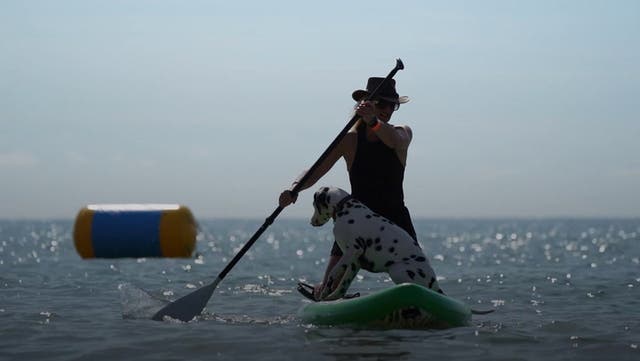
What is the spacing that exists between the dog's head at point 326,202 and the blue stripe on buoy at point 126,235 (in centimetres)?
449

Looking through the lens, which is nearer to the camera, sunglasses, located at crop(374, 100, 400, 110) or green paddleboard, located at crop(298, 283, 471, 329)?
green paddleboard, located at crop(298, 283, 471, 329)

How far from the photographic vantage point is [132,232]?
12.2 meters

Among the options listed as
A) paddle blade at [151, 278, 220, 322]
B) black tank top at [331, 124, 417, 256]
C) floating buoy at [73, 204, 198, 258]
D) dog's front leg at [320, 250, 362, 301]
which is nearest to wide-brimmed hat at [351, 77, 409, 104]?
black tank top at [331, 124, 417, 256]

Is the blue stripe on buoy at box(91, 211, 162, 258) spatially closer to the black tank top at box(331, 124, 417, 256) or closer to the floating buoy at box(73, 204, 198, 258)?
the floating buoy at box(73, 204, 198, 258)

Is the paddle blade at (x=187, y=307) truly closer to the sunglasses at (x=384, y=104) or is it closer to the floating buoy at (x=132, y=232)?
the sunglasses at (x=384, y=104)

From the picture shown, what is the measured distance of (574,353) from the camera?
7.18 m

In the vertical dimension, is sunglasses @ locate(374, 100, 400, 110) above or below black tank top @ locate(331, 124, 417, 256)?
above

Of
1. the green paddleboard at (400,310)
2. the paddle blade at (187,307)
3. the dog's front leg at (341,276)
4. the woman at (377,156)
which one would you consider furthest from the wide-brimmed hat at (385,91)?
the paddle blade at (187,307)

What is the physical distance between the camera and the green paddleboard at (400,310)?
756 cm

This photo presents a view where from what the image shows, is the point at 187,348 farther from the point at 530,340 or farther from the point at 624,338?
the point at 624,338

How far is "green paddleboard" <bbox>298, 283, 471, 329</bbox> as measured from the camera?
24.8ft

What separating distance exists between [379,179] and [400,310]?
1.11 meters

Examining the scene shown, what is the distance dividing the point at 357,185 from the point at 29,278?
9.41m

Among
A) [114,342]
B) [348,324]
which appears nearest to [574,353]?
[348,324]
